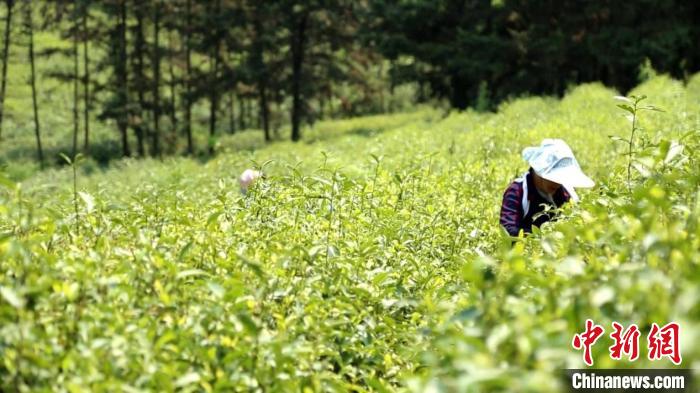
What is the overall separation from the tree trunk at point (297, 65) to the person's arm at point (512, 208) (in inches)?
1050

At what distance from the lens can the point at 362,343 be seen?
347 cm

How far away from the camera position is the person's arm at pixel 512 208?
543 cm

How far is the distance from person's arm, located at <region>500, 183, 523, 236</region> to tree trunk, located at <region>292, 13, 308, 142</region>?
26667 mm

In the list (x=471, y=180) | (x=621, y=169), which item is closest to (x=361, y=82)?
(x=471, y=180)

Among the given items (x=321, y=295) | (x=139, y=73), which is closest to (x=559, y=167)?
(x=321, y=295)

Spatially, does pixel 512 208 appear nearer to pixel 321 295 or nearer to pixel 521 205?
pixel 521 205

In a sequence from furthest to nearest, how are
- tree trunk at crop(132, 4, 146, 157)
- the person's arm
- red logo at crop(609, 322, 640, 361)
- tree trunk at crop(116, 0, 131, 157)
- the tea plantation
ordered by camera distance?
1. tree trunk at crop(132, 4, 146, 157)
2. tree trunk at crop(116, 0, 131, 157)
3. the person's arm
4. red logo at crop(609, 322, 640, 361)
5. the tea plantation

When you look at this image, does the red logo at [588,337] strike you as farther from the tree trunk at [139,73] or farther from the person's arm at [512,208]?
the tree trunk at [139,73]

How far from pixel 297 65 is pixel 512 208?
90.2 feet

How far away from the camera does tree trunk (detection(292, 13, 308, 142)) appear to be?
103 ft

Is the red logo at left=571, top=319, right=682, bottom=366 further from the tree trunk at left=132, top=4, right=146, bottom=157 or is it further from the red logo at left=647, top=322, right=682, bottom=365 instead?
the tree trunk at left=132, top=4, right=146, bottom=157

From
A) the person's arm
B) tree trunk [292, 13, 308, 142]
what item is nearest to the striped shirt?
the person's arm

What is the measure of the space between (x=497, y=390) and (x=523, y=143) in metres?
8.66

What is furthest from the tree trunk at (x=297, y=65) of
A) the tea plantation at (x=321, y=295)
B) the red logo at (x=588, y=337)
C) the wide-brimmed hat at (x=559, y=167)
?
the red logo at (x=588, y=337)
